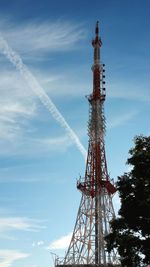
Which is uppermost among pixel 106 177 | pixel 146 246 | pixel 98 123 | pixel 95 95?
pixel 95 95

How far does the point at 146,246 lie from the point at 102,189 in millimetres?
41174

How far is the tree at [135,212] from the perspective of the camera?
30.1 m

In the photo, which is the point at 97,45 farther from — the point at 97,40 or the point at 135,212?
the point at 135,212

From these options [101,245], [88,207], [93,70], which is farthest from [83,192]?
[93,70]

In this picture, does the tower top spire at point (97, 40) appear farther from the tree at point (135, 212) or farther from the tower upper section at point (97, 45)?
the tree at point (135, 212)

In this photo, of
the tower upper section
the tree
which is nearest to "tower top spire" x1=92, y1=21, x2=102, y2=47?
the tower upper section

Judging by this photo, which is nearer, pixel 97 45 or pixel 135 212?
pixel 135 212

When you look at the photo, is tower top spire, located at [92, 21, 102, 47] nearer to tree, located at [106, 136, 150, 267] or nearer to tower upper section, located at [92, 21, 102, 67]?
tower upper section, located at [92, 21, 102, 67]

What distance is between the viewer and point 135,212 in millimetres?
30891

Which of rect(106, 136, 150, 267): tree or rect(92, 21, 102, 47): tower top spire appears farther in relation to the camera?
rect(92, 21, 102, 47): tower top spire

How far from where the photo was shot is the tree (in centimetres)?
3014

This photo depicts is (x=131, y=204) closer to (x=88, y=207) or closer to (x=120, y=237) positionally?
(x=120, y=237)

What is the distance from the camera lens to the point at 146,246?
97.1 ft

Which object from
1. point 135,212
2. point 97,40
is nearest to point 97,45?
point 97,40
